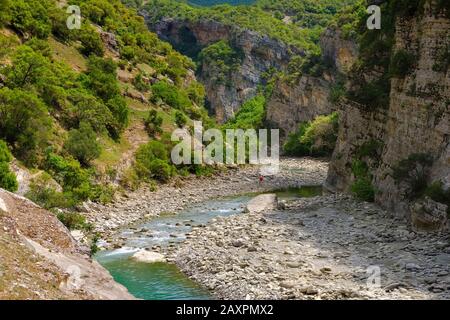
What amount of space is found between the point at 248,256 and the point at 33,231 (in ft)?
28.0

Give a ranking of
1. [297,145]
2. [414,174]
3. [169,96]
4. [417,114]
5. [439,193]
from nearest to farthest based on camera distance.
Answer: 1. [439,193]
2. [414,174]
3. [417,114]
4. [169,96]
5. [297,145]

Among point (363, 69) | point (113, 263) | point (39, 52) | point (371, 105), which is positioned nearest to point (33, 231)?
point (113, 263)

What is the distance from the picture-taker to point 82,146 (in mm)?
37156

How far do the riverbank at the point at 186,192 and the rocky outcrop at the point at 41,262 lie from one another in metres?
9.56

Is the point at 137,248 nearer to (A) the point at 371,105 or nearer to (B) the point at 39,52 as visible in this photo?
(A) the point at 371,105

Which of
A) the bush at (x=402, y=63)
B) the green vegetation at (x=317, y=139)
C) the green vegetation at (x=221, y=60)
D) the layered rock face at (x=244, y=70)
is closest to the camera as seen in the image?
the bush at (x=402, y=63)

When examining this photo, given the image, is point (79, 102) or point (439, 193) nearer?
point (439, 193)

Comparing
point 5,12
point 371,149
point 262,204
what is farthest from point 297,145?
point 371,149

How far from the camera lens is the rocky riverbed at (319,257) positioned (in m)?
17.2

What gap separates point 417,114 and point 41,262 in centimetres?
1984

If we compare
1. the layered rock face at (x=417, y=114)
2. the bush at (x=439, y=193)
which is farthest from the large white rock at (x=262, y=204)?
the bush at (x=439, y=193)

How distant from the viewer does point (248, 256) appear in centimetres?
2211

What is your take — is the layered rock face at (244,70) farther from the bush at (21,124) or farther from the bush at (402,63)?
the bush at (402,63)

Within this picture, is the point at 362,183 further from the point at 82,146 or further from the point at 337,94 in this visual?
the point at 337,94
